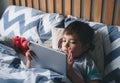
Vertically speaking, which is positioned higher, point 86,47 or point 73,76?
point 86,47

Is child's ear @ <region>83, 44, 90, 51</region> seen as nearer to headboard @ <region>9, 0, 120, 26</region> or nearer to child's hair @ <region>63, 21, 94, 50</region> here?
child's hair @ <region>63, 21, 94, 50</region>

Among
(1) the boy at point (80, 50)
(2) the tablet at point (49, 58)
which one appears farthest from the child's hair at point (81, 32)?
(2) the tablet at point (49, 58)

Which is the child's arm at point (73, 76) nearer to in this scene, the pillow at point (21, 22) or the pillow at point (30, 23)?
the pillow at point (30, 23)

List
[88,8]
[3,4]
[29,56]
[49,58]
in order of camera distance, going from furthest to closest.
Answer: [3,4] < [88,8] < [29,56] < [49,58]

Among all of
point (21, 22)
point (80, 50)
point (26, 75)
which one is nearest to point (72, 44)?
point (80, 50)

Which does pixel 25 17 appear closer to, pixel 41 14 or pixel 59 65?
pixel 41 14

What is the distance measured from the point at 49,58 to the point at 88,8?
2.01ft

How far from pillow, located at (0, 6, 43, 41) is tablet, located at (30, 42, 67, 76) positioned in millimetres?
486

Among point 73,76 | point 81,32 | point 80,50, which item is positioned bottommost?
point 73,76

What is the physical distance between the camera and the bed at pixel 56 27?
4.05 ft

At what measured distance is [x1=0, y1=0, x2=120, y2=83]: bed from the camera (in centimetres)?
124

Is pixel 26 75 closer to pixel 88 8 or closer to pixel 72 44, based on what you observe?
pixel 72 44

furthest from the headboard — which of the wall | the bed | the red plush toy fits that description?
the wall

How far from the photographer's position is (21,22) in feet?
6.06
